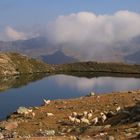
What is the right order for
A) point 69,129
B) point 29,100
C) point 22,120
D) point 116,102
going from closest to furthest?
point 69,129, point 22,120, point 116,102, point 29,100

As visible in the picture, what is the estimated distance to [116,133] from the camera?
2567 centimetres

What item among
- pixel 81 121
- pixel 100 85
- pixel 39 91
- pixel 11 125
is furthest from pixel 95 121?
pixel 100 85

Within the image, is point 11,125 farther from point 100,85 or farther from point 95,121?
point 100,85

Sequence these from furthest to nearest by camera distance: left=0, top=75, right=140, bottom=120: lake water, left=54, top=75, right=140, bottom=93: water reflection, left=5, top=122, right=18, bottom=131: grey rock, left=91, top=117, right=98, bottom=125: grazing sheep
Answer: left=54, top=75, right=140, bottom=93: water reflection, left=0, top=75, right=140, bottom=120: lake water, left=5, top=122, right=18, bottom=131: grey rock, left=91, top=117, right=98, bottom=125: grazing sheep

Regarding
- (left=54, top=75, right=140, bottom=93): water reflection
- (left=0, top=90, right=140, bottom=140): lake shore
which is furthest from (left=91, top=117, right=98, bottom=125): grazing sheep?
(left=54, top=75, right=140, bottom=93): water reflection

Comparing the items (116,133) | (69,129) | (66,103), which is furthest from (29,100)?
(116,133)

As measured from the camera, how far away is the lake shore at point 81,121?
87.8 feet

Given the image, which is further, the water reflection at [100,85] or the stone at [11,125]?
the water reflection at [100,85]

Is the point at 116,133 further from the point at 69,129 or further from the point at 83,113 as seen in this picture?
the point at 83,113

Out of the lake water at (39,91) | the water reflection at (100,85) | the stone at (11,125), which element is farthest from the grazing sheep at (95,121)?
the water reflection at (100,85)

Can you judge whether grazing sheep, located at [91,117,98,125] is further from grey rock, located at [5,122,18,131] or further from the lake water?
the lake water

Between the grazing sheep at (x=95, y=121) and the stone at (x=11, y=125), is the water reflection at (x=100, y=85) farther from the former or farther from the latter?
the grazing sheep at (x=95, y=121)

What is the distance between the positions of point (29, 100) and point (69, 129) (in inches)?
2585

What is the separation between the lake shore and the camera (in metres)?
26.8
